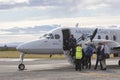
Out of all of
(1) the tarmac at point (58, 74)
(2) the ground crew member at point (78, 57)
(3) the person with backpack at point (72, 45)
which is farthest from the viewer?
(3) the person with backpack at point (72, 45)

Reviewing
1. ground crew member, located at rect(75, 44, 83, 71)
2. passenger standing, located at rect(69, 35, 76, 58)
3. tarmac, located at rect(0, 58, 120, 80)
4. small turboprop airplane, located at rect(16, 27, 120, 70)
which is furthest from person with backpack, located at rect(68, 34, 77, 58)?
ground crew member, located at rect(75, 44, 83, 71)

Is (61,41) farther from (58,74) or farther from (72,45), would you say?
(58,74)

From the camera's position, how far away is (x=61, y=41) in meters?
30.7

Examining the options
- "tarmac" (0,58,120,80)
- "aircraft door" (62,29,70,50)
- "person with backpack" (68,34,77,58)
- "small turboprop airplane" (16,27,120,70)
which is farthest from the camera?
"aircraft door" (62,29,70,50)

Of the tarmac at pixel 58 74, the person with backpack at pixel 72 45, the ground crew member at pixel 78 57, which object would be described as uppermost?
the person with backpack at pixel 72 45

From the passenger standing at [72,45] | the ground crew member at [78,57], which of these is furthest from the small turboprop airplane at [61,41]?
the ground crew member at [78,57]

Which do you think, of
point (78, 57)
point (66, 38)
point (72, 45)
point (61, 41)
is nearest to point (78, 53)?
point (78, 57)

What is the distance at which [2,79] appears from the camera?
70.8 feet

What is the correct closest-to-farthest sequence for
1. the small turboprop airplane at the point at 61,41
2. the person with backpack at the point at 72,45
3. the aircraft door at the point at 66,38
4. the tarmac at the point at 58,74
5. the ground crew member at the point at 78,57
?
the tarmac at the point at 58,74, the ground crew member at the point at 78,57, the person with backpack at the point at 72,45, the small turboprop airplane at the point at 61,41, the aircraft door at the point at 66,38

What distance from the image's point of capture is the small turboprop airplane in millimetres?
29312

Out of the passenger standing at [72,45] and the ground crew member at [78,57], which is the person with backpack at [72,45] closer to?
the passenger standing at [72,45]

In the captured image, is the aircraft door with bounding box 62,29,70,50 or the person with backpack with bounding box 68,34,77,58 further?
the aircraft door with bounding box 62,29,70,50

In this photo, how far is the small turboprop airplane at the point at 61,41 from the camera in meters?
29.3

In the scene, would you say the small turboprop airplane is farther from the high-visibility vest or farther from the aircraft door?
the high-visibility vest
